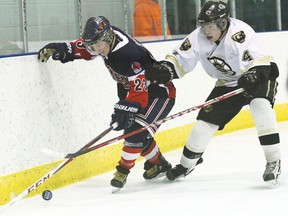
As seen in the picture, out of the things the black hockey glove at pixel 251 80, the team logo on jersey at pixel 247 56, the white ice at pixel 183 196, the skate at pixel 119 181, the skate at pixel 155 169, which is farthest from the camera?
the skate at pixel 155 169

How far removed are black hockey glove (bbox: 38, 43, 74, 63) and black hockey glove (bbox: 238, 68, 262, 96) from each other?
942 millimetres

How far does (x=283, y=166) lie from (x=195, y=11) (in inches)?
82.7

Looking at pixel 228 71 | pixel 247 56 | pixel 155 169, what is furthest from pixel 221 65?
pixel 155 169

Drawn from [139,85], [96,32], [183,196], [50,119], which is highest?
[96,32]

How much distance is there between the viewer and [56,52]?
4270 millimetres

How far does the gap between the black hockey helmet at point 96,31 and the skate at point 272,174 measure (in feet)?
3.29

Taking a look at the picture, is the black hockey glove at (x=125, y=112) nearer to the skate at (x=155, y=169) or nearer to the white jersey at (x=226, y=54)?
the white jersey at (x=226, y=54)

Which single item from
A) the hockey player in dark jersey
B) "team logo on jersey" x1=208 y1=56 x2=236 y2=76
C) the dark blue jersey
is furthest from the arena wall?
"team logo on jersey" x1=208 y1=56 x2=236 y2=76

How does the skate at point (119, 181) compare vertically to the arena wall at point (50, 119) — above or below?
below

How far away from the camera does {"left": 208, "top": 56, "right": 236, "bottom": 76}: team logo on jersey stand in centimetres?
408

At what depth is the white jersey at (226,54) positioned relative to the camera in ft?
13.0

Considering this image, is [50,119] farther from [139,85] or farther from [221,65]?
[221,65]

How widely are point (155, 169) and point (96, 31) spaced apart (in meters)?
0.94

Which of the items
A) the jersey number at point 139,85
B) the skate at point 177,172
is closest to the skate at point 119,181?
the skate at point 177,172
